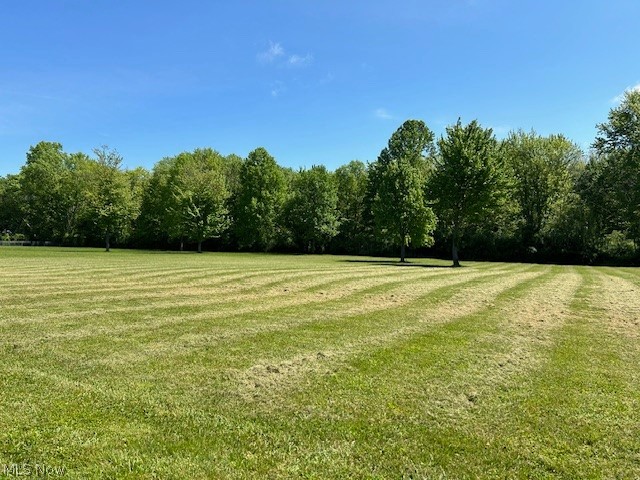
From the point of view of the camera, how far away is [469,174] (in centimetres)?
3638

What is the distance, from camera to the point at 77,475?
3947 mm

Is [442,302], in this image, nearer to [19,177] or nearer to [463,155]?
[463,155]

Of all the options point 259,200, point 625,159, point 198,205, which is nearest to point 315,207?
point 259,200

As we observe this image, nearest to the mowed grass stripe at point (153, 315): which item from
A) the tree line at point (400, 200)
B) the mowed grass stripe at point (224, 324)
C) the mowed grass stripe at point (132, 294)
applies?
the mowed grass stripe at point (224, 324)

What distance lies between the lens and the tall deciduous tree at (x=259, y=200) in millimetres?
64125

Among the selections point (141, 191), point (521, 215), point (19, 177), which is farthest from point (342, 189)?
point (19, 177)

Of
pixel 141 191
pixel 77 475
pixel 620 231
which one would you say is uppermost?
pixel 141 191

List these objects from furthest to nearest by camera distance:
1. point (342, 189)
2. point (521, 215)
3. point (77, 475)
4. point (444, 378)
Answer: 1. point (342, 189)
2. point (521, 215)
3. point (444, 378)
4. point (77, 475)

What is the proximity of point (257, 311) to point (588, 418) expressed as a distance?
8436mm

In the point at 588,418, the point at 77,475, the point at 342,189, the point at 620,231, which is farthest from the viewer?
the point at 342,189

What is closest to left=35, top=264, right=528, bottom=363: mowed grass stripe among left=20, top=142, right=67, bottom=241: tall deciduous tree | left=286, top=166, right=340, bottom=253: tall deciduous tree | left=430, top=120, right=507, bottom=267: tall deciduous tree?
left=430, top=120, right=507, bottom=267: tall deciduous tree

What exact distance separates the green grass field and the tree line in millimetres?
28786

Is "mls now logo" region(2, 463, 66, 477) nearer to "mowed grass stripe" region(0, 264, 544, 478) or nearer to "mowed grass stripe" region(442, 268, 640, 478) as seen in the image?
"mowed grass stripe" region(0, 264, 544, 478)

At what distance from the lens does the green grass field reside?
433cm
